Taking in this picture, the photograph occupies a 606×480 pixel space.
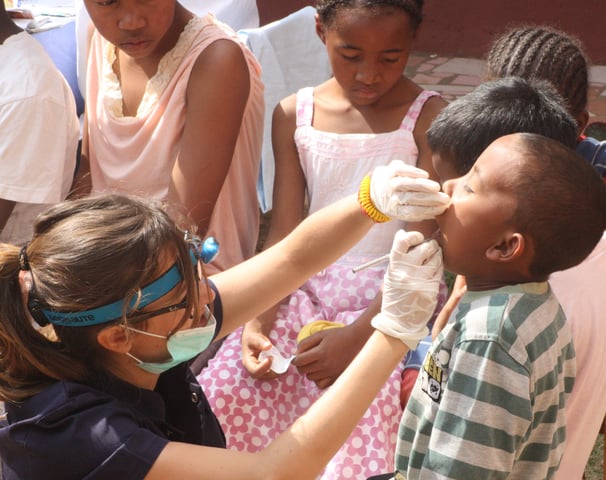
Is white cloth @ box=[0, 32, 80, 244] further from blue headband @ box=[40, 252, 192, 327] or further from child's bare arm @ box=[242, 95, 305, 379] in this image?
blue headband @ box=[40, 252, 192, 327]

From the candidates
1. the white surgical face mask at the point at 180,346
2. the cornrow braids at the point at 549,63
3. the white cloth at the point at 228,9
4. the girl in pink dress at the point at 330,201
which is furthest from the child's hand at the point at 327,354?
the white cloth at the point at 228,9

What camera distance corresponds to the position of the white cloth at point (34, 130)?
2631 mm

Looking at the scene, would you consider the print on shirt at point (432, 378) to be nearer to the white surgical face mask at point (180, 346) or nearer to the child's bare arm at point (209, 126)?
the white surgical face mask at point (180, 346)

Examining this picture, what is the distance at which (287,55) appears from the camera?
3451 millimetres

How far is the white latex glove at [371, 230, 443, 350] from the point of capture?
154 centimetres

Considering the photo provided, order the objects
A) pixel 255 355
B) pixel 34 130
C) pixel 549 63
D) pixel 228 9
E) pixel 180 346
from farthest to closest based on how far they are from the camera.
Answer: pixel 228 9 → pixel 34 130 → pixel 255 355 → pixel 549 63 → pixel 180 346

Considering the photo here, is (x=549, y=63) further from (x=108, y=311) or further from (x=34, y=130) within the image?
(x=34, y=130)

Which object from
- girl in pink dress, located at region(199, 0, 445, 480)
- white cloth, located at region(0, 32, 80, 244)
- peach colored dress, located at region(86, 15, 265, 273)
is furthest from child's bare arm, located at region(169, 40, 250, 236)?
white cloth, located at region(0, 32, 80, 244)

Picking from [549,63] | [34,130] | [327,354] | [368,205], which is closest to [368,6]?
[549,63]

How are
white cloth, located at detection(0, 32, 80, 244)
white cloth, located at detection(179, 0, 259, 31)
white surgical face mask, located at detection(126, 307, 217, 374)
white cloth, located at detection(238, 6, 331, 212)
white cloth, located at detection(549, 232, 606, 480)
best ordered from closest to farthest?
white surgical face mask, located at detection(126, 307, 217, 374), white cloth, located at detection(549, 232, 606, 480), white cloth, located at detection(0, 32, 80, 244), white cloth, located at detection(238, 6, 331, 212), white cloth, located at detection(179, 0, 259, 31)

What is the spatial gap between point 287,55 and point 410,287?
6.82 ft

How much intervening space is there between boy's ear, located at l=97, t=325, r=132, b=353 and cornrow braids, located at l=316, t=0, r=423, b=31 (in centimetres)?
120

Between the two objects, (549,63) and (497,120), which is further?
(549,63)

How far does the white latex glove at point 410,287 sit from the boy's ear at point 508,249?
0.10m
